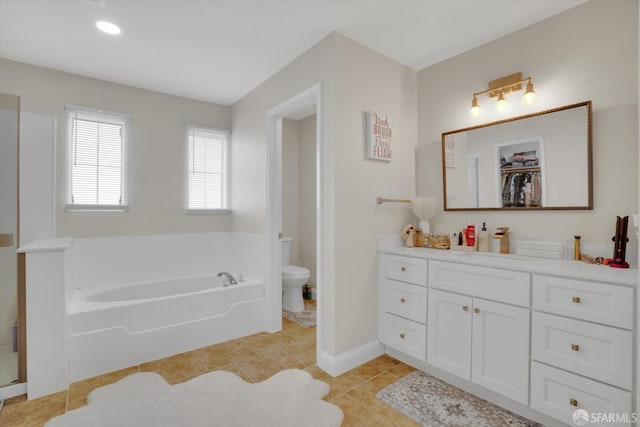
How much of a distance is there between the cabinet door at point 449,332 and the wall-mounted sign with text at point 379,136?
1.10 m

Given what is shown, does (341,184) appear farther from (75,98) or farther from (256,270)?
(75,98)

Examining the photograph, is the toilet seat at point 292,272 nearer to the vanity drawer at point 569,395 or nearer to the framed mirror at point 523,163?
the framed mirror at point 523,163

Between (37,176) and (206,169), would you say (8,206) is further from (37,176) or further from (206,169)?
(206,169)

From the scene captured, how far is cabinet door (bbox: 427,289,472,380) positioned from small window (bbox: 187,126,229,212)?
8.83 ft

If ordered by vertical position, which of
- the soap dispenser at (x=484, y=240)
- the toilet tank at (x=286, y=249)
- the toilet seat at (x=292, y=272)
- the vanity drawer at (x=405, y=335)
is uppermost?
the soap dispenser at (x=484, y=240)

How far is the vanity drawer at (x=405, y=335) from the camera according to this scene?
2213 mm

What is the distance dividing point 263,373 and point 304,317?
126cm

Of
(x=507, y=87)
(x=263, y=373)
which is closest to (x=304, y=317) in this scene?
(x=263, y=373)

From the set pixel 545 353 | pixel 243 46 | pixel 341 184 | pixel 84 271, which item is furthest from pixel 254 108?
pixel 545 353

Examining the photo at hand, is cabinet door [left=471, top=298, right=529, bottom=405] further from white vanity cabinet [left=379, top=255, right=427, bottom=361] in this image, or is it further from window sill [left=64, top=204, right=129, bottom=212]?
window sill [left=64, top=204, right=129, bottom=212]

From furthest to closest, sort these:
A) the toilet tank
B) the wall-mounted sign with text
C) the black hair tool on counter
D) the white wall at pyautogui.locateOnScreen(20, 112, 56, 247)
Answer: the toilet tank < the white wall at pyautogui.locateOnScreen(20, 112, 56, 247) < the wall-mounted sign with text < the black hair tool on counter

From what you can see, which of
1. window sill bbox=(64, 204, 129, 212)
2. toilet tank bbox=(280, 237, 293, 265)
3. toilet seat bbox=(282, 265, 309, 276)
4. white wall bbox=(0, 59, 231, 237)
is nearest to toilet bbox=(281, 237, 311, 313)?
toilet seat bbox=(282, 265, 309, 276)

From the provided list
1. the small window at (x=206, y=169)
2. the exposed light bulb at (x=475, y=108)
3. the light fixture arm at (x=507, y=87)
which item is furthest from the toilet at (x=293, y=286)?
the light fixture arm at (x=507, y=87)

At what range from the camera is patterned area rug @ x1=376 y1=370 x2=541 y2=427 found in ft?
5.74
